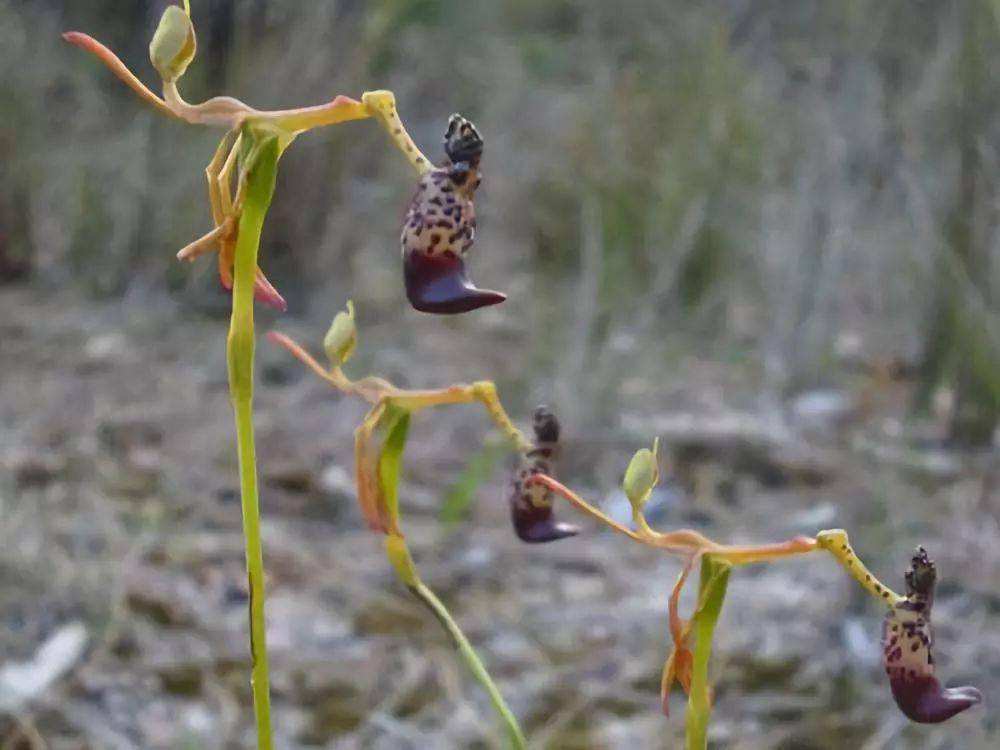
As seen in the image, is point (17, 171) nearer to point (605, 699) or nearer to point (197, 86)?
point (197, 86)

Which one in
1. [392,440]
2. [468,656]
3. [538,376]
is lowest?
[538,376]

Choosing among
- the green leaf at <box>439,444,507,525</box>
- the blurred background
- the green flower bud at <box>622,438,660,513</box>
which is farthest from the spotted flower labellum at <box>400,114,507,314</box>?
Answer: the green leaf at <box>439,444,507,525</box>

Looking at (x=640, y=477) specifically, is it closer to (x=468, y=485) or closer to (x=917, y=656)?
(x=917, y=656)

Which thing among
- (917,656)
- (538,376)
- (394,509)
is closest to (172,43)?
(394,509)

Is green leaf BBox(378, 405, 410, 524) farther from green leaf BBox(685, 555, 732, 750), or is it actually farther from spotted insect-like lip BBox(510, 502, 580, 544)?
green leaf BBox(685, 555, 732, 750)

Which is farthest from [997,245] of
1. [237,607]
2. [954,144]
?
[237,607]

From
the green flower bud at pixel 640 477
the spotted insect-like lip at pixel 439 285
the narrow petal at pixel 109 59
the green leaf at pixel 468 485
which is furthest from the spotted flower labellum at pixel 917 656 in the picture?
the green leaf at pixel 468 485
